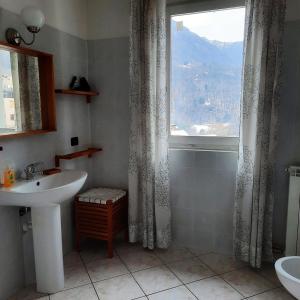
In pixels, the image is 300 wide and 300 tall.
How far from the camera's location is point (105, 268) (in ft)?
7.65

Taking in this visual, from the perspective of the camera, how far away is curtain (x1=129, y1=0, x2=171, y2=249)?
2.28m

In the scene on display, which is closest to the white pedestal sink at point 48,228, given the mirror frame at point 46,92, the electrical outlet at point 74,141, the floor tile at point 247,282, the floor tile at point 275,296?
the mirror frame at point 46,92

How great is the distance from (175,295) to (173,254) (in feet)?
1.82

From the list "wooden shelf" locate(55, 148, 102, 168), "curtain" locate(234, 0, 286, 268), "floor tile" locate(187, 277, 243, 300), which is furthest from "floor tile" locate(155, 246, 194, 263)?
"wooden shelf" locate(55, 148, 102, 168)

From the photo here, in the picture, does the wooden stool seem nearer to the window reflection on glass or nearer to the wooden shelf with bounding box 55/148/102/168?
the wooden shelf with bounding box 55/148/102/168

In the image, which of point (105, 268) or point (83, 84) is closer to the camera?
point (105, 268)

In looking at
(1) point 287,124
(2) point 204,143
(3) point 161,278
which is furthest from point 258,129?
(3) point 161,278

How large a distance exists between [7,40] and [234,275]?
7.71 feet

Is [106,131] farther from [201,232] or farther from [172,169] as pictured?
[201,232]

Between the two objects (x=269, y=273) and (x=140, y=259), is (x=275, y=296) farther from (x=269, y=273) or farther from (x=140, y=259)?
(x=140, y=259)

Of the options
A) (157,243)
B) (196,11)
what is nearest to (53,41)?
(196,11)

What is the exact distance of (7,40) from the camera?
5.98 ft

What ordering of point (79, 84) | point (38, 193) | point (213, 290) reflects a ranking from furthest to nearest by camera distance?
point (79, 84) < point (213, 290) < point (38, 193)

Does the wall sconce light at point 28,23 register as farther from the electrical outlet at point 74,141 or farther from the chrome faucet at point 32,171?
the electrical outlet at point 74,141
